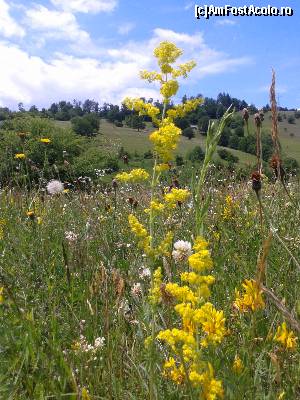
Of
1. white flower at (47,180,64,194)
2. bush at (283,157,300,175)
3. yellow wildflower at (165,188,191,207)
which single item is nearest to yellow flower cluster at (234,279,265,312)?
yellow wildflower at (165,188,191,207)

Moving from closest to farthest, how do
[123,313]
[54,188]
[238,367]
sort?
1. [238,367]
2. [123,313]
3. [54,188]

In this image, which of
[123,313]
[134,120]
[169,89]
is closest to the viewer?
[169,89]

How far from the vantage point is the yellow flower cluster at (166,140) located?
1862mm

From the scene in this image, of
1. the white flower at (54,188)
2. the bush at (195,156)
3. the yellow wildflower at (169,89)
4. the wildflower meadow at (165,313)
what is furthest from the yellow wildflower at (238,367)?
the bush at (195,156)

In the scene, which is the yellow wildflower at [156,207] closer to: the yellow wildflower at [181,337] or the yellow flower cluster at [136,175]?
the yellow flower cluster at [136,175]

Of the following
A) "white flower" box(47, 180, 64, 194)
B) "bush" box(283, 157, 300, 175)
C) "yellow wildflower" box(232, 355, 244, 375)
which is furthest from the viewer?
"bush" box(283, 157, 300, 175)

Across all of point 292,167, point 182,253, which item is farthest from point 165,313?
point 292,167

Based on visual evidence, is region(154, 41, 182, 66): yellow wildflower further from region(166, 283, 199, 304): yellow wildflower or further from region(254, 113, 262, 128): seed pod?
region(166, 283, 199, 304): yellow wildflower

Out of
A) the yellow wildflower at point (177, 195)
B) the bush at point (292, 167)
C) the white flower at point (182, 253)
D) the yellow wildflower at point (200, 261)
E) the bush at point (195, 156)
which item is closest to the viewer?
the yellow wildflower at point (200, 261)

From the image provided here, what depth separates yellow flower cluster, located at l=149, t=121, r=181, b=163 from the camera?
1.86m

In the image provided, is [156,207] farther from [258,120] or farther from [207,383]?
[258,120]

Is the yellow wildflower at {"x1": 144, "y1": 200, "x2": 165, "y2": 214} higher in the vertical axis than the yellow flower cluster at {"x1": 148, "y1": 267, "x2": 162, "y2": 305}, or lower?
higher

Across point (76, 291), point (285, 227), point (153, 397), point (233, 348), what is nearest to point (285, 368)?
point (233, 348)

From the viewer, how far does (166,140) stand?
187 cm
